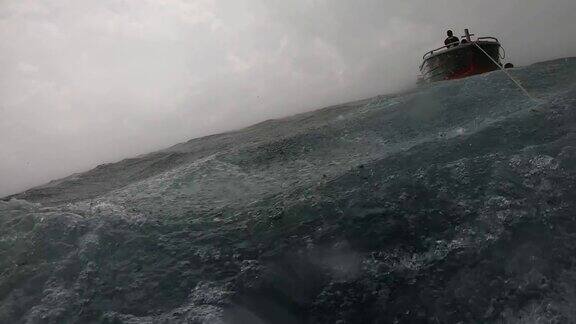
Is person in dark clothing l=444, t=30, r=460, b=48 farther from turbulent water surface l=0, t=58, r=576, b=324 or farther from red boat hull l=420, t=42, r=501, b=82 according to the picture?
turbulent water surface l=0, t=58, r=576, b=324

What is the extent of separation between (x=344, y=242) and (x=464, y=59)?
17.6 meters

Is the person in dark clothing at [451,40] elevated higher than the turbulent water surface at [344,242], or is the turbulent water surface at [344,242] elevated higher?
the person in dark clothing at [451,40]

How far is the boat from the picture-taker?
1877 centimetres

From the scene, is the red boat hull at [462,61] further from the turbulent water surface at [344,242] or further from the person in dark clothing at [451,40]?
the turbulent water surface at [344,242]

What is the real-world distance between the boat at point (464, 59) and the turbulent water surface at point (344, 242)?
1323 centimetres

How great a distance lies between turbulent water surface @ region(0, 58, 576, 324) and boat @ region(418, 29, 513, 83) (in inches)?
521

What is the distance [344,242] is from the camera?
173 inches

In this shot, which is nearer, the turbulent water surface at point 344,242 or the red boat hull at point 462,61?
the turbulent water surface at point 344,242

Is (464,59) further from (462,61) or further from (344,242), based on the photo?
(344,242)

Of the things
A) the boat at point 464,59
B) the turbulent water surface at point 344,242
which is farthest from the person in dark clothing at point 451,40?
the turbulent water surface at point 344,242

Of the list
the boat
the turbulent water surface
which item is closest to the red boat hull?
the boat

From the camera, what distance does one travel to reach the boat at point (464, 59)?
61.6ft

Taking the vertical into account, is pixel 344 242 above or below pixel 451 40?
below

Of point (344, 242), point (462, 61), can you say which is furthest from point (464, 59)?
point (344, 242)
